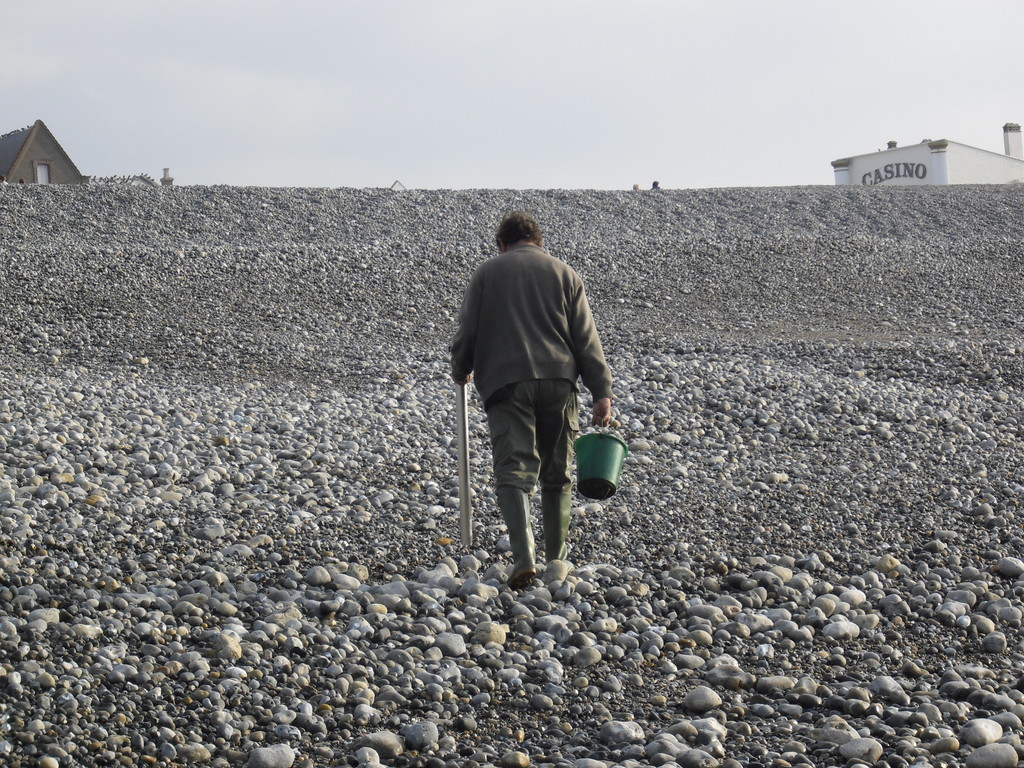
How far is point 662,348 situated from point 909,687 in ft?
27.6

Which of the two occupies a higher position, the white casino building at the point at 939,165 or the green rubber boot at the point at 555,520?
the white casino building at the point at 939,165

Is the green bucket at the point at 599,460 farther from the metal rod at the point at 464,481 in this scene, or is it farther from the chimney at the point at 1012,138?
the chimney at the point at 1012,138

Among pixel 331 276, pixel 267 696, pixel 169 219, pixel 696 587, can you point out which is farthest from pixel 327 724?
pixel 169 219

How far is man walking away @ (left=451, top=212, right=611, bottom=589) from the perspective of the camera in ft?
16.9

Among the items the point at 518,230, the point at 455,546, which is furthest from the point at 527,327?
the point at 455,546

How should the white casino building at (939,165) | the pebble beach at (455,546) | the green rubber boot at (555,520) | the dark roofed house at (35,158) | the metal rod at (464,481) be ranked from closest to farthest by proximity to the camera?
the pebble beach at (455,546) → the green rubber boot at (555,520) → the metal rod at (464,481) → the white casino building at (939,165) → the dark roofed house at (35,158)

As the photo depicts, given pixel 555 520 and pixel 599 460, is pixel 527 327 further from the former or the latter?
pixel 555 520

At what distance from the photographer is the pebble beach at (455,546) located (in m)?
3.68

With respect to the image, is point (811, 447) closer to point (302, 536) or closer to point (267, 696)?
point (302, 536)

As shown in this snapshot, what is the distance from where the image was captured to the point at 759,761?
3.45m

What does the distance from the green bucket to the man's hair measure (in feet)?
3.55

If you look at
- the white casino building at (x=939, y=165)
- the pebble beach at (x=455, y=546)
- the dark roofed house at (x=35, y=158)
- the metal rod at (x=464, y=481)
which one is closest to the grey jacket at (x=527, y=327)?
the metal rod at (x=464, y=481)

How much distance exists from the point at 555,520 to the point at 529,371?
81 centimetres

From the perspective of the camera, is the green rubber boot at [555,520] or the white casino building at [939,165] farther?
the white casino building at [939,165]
